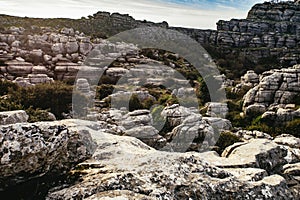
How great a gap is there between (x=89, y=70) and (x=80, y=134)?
32849 mm

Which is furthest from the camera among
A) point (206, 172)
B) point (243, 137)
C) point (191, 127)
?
point (243, 137)

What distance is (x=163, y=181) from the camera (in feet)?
15.6

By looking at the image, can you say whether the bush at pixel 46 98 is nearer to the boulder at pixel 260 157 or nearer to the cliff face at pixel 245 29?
the boulder at pixel 260 157

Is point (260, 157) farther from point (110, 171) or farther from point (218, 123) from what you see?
point (218, 123)

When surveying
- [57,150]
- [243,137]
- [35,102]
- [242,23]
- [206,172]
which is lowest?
[243,137]

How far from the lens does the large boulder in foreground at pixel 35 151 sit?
4.79 meters

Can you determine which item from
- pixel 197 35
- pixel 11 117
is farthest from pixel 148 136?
pixel 197 35

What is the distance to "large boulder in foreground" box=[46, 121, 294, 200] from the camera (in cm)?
455

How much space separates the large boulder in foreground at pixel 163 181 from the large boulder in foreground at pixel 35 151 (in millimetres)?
327

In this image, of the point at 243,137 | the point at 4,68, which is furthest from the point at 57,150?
the point at 4,68

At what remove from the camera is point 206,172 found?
5270 millimetres

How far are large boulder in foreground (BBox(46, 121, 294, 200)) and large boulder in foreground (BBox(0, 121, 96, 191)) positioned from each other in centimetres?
33

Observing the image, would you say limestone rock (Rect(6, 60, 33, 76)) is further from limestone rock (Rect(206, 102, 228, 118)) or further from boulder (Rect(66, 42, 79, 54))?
limestone rock (Rect(206, 102, 228, 118))

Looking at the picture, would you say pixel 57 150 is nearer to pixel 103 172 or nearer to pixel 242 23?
pixel 103 172
